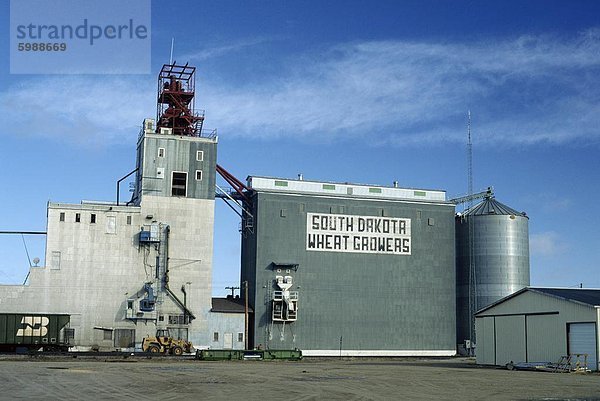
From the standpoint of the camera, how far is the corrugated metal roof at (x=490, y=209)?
3622 inches

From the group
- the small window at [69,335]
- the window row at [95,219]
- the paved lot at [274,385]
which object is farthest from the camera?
the window row at [95,219]

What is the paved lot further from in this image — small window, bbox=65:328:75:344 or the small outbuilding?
small window, bbox=65:328:75:344

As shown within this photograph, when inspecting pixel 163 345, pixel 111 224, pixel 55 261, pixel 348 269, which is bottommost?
pixel 163 345

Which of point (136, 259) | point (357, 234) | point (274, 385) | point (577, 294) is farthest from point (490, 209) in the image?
point (274, 385)

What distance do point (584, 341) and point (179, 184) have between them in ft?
143

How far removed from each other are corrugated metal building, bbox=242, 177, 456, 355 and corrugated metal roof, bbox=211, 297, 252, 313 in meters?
1.87

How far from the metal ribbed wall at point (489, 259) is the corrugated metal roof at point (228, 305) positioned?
88.8 ft

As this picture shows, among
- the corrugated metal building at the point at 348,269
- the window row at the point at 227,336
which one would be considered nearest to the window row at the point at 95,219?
the corrugated metal building at the point at 348,269

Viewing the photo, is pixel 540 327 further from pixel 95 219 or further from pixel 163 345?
pixel 95 219

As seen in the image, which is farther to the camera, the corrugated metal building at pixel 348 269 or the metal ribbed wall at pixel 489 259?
the metal ribbed wall at pixel 489 259

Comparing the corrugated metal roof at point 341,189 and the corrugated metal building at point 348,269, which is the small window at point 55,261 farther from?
the corrugated metal roof at point 341,189

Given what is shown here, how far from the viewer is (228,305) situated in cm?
8350

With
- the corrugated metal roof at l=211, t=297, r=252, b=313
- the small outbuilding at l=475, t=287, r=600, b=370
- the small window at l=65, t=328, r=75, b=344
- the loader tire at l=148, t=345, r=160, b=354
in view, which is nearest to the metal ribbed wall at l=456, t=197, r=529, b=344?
the small outbuilding at l=475, t=287, r=600, b=370

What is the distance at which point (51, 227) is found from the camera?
251ft
